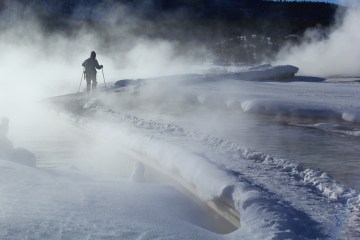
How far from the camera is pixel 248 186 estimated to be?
4848 mm

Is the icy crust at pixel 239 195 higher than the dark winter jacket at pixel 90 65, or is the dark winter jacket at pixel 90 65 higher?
the dark winter jacket at pixel 90 65

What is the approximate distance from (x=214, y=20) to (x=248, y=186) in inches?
3463

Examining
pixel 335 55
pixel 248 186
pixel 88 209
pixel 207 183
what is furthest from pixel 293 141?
pixel 335 55

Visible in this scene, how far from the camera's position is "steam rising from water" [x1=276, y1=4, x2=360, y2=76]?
103ft

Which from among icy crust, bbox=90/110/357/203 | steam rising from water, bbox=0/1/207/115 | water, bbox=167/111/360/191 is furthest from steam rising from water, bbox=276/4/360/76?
icy crust, bbox=90/110/357/203

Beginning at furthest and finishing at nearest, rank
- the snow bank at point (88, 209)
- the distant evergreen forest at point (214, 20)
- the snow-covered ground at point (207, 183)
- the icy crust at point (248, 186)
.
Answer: the distant evergreen forest at point (214, 20) → the icy crust at point (248, 186) → the snow-covered ground at point (207, 183) → the snow bank at point (88, 209)

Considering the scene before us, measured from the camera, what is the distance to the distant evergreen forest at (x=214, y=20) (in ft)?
194

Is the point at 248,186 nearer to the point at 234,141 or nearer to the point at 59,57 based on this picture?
the point at 234,141

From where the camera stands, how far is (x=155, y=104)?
45.5ft

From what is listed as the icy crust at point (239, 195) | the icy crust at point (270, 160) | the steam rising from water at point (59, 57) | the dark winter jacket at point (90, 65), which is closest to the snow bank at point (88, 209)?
the icy crust at point (239, 195)

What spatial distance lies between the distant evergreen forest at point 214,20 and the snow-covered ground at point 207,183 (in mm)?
35784

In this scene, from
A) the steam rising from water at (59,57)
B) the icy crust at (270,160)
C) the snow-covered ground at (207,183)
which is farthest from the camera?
the steam rising from water at (59,57)

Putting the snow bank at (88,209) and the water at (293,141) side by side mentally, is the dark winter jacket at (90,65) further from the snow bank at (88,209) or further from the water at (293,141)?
the snow bank at (88,209)

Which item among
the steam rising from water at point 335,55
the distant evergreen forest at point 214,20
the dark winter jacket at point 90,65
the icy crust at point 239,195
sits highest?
the distant evergreen forest at point 214,20
